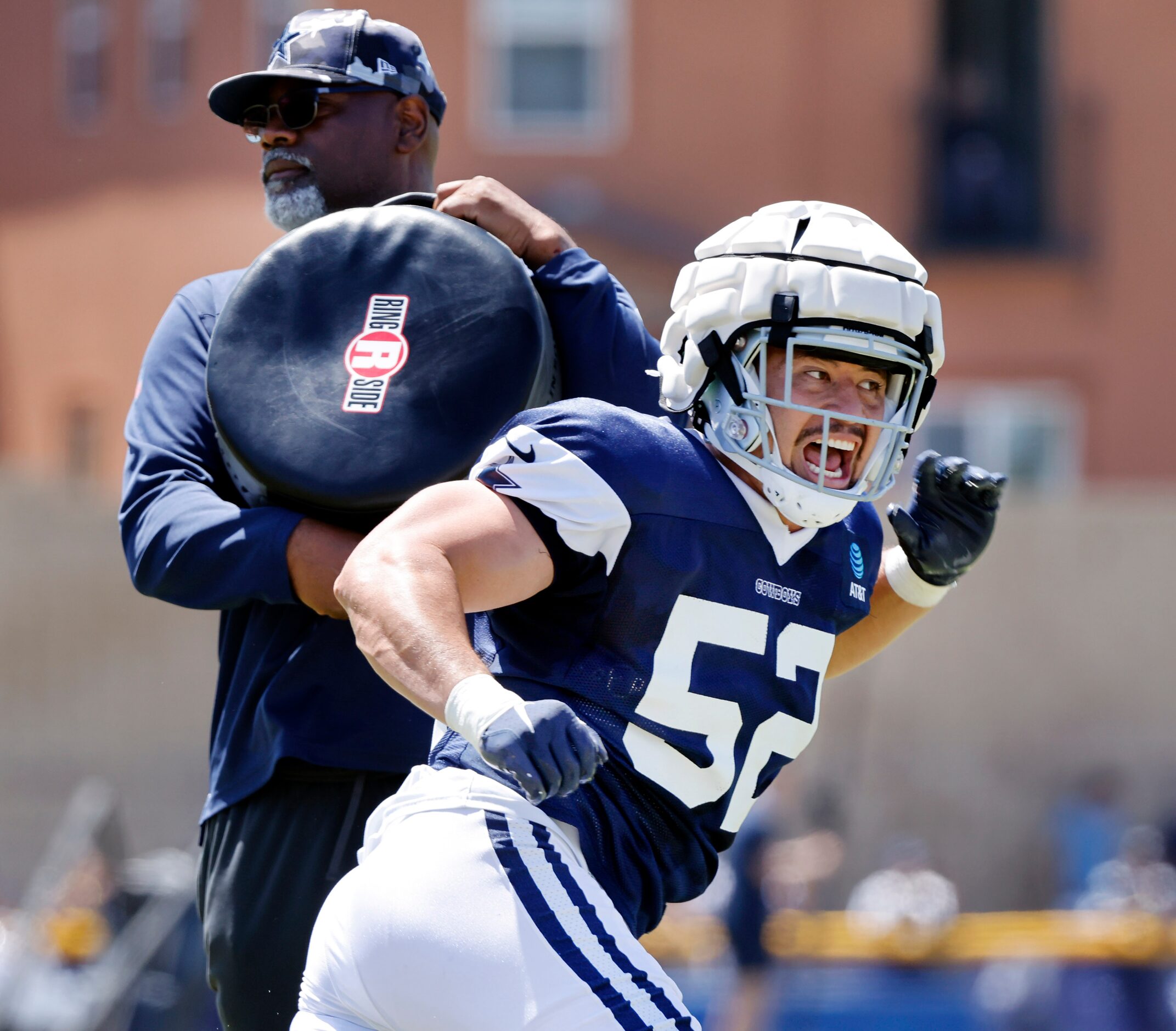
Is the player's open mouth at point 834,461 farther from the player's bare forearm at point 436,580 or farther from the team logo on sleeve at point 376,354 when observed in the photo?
the team logo on sleeve at point 376,354

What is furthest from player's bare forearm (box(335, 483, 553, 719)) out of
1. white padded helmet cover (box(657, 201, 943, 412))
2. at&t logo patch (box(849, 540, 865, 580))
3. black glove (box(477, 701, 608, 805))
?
at&t logo patch (box(849, 540, 865, 580))

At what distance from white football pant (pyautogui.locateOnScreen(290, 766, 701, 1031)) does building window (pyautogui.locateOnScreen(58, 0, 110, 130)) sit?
13463 millimetres

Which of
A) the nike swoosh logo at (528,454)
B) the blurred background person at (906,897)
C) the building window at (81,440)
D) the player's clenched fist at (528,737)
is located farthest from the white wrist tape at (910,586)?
the building window at (81,440)

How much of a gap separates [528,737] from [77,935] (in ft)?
20.4

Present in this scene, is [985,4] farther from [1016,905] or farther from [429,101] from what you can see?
[429,101]

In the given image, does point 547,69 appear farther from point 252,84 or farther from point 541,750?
point 541,750

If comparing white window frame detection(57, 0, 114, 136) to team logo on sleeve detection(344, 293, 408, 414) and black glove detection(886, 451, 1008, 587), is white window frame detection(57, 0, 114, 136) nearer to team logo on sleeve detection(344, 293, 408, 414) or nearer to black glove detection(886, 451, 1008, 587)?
team logo on sleeve detection(344, 293, 408, 414)

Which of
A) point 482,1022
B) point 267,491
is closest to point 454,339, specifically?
point 267,491

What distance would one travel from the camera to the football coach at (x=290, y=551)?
2.80 meters

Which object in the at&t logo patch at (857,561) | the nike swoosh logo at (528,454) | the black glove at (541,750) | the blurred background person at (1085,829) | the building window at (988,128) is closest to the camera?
the black glove at (541,750)

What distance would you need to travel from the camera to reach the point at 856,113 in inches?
545

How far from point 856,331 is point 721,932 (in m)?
5.70

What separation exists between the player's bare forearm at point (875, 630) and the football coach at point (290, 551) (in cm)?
50

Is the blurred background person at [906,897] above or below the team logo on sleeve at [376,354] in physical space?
below
